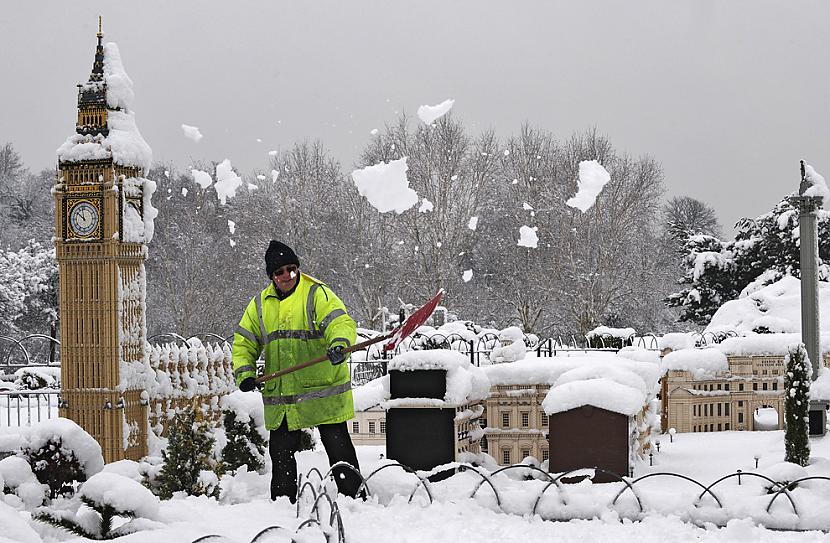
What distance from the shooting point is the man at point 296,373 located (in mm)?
6594

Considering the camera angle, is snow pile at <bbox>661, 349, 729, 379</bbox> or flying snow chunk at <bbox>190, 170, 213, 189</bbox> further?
flying snow chunk at <bbox>190, 170, 213, 189</bbox>

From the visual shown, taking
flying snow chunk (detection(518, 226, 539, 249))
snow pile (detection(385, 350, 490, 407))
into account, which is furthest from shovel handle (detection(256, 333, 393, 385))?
flying snow chunk (detection(518, 226, 539, 249))

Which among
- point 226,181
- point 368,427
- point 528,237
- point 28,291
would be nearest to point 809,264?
point 368,427

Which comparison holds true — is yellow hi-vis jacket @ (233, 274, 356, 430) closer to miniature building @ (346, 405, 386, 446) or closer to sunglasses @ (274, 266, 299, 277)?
sunglasses @ (274, 266, 299, 277)

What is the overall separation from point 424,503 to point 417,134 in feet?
120

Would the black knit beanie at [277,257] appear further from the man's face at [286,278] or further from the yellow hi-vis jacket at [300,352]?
the yellow hi-vis jacket at [300,352]

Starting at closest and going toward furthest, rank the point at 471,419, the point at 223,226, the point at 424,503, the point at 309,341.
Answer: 1. the point at 424,503
2. the point at 309,341
3. the point at 471,419
4. the point at 223,226

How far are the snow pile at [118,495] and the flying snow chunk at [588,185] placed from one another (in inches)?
1538

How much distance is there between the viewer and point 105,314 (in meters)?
12.1

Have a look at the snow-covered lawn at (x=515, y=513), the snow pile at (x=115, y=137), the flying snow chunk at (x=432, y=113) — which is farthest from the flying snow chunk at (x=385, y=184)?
the snow-covered lawn at (x=515, y=513)

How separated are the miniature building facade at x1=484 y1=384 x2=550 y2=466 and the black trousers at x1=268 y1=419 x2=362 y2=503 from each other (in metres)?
3.13

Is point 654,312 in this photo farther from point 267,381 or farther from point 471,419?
point 267,381

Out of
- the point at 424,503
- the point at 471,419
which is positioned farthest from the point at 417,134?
the point at 424,503

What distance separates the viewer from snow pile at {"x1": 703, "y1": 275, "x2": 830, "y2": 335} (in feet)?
71.3
